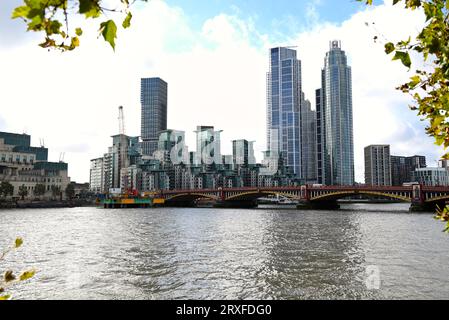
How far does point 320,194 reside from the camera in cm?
11812

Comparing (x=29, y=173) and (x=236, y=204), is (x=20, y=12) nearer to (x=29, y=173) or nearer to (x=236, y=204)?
(x=236, y=204)

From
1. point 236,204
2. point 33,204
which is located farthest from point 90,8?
point 33,204

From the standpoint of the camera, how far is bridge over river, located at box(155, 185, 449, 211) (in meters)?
96.9

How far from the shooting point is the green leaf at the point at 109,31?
10.7 feet

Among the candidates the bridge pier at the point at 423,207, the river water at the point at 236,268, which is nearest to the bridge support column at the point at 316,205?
the bridge pier at the point at 423,207

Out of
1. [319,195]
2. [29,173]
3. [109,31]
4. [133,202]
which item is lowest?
[133,202]

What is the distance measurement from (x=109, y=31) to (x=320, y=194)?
120605 millimetres

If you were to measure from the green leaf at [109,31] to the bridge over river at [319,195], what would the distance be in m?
107

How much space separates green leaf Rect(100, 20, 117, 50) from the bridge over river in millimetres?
107240

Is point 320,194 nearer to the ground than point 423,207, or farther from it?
farther from it

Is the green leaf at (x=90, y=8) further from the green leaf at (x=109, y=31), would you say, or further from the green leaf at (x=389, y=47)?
the green leaf at (x=389, y=47)

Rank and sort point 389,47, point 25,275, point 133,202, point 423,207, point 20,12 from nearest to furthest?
point 20,12
point 25,275
point 389,47
point 423,207
point 133,202
